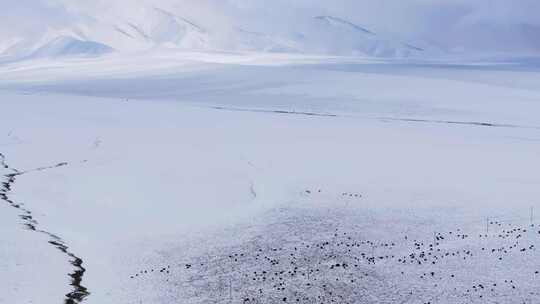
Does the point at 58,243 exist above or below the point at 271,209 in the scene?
below

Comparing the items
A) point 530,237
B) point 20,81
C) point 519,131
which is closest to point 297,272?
point 530,237

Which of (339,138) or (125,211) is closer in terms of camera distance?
(125,211)

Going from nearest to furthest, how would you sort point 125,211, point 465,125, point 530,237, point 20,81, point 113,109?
point 530,237 < point 125,211 < point 465,125 < point 113,109 < point 20,81

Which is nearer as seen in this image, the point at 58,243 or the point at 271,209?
the point at 58,243

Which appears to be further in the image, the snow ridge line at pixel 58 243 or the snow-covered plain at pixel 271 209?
the snow-covered plain at pixel 271 209

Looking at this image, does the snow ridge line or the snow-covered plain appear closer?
the snow ridge line

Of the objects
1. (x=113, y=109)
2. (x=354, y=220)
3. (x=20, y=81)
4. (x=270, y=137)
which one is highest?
(x=20, y=81)

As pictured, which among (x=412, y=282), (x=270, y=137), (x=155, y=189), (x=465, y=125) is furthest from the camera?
(x=465, y=125)

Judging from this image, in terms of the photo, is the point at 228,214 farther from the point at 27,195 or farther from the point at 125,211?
the point at 27,195
